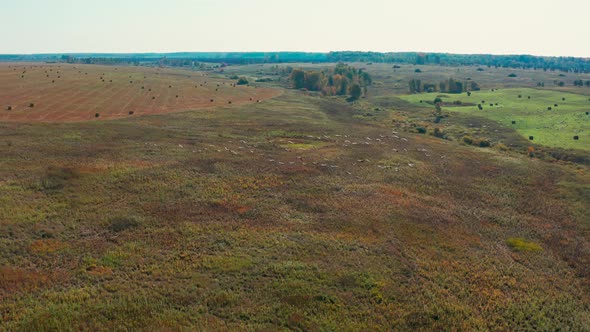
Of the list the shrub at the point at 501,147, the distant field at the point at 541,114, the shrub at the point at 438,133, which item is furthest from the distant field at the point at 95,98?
the distant field at the point at 541,114

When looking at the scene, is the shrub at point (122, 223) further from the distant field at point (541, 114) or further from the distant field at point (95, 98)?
the distant field at point (541, 114)

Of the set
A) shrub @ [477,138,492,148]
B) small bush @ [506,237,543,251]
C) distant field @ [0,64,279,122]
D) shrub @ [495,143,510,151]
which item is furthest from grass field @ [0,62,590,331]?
shrub @ [477,138,492,148]

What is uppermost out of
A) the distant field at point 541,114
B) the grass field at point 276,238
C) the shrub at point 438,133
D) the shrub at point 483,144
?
the distant field at point 541,114

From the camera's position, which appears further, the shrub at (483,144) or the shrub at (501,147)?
the shrub at (483,144)

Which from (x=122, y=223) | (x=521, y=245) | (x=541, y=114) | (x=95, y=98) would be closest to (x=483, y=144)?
(x=521, y=245)

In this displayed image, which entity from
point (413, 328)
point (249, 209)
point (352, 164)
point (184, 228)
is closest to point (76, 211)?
point (184, 228)

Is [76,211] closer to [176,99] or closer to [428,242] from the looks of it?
[428,242]

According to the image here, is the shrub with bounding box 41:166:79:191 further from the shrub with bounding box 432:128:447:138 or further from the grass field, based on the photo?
the shrub with bounding box 432:128:447:138
